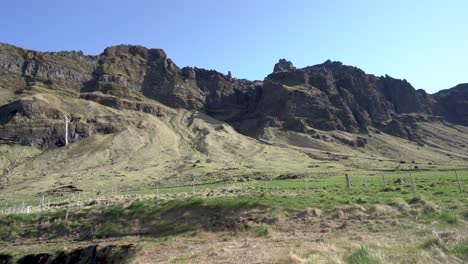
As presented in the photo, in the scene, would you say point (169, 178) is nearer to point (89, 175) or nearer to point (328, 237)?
point (89, 175)

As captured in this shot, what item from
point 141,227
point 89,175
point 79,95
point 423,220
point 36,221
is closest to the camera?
point 423,220

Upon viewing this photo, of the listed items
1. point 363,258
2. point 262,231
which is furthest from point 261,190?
point 363,258

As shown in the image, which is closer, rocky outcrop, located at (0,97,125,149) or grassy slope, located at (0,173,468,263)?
grassy slope, located at (0,173,468,263)

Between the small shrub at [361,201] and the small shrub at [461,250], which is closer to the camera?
the small shrub at [461,250]

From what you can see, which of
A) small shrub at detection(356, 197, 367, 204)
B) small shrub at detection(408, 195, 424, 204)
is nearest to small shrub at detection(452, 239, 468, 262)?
small shrub at detection(408, 195, 424, 204)

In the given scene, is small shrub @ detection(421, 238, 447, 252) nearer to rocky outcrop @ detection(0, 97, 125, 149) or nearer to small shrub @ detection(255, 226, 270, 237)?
small shrub @ detection(255, 226, 270, 237)

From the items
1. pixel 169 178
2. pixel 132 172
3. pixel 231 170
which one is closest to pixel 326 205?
pixel 169 178

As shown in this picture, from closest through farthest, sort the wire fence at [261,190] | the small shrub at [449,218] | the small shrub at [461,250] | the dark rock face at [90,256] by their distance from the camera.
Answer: the small shrub at [461,250]
the small shrub at [449,218]
the dark rock face at [90,256]
the wire fence at [261,190]

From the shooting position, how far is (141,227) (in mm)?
29203

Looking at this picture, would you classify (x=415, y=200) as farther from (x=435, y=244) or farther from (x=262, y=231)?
(x=435, y=244)

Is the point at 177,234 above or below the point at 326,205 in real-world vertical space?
below

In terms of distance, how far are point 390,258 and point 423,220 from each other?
472 inches

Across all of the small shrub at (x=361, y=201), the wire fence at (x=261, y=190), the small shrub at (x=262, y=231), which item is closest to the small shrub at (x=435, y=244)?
the small shrub at (x=262, y=231)

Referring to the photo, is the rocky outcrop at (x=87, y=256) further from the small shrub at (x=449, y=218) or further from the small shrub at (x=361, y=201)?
the small shrub at (x=449, y=218)
